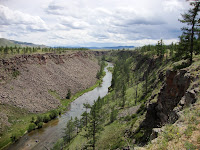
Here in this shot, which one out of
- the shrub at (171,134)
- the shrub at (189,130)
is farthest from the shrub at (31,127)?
the shrub at (189,130)

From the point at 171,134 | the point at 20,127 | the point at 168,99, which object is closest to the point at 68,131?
the point at 20,127

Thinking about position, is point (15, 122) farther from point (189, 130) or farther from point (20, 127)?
point (189, 130)

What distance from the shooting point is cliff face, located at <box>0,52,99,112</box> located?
63875 millimetres

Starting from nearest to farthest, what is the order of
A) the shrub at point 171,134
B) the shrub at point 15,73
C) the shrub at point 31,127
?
the shrub at point 171,134 → the shrub at point 31,127 → the shrub at point 15,73

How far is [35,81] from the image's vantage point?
78000 mm

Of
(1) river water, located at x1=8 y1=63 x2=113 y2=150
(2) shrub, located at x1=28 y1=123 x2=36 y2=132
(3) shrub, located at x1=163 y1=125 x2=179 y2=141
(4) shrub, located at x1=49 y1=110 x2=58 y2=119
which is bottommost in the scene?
(1) river water, located at x1=8 y1=63 x2=113 y2=150

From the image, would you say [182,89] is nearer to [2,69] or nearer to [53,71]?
[2,69]

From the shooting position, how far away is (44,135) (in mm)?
51000

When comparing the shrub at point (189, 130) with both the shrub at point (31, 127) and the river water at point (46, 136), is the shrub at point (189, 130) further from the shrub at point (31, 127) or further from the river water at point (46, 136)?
the shrub at point (31, 127)

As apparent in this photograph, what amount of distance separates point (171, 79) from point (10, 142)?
1987 inches

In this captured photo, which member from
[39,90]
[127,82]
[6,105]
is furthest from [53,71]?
[127,82]

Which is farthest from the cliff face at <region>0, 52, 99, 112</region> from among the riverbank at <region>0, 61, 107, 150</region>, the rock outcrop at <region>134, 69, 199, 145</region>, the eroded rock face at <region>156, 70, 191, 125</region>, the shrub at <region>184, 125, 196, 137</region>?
the shrub at <region>184, 125, 196, 137</region>

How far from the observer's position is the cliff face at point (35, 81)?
63875 millimetres

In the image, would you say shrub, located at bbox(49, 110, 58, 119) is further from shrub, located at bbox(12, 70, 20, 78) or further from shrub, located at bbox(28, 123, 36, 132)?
shrub, located at bbox(12, 70, 20, 78)
